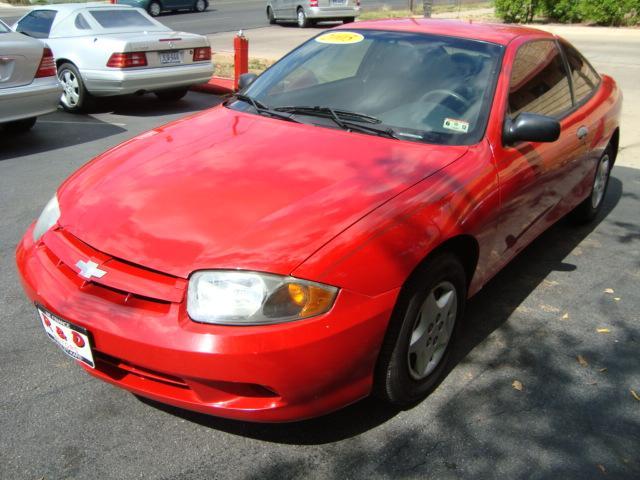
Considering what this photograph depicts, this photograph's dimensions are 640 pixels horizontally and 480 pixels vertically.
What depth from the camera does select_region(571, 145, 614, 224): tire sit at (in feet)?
16.3

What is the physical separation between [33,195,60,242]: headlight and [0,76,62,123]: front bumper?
4.36 metres

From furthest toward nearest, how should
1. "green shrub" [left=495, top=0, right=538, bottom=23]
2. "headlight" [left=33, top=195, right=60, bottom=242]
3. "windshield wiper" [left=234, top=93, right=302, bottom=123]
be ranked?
"green shrub" [left=495, top=0, right=538, bottom=23] < "windshield wiper" [left=234, top=93, right=302, bottom=123] < "headlight" [left=33, top=195, right=60, bottom=242]

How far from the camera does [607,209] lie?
221 inches

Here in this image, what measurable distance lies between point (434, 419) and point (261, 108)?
1.97 metres

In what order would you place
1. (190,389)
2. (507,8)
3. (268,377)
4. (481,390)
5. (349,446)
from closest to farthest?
(268,377) → (190,389) → (349,446) → (481,390) → (507,8)

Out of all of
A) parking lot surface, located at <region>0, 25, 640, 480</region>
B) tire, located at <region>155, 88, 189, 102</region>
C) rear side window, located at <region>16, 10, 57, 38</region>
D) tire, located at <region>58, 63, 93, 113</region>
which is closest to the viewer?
parking lot surface, located at <region>0, 25, 640, 480</region>

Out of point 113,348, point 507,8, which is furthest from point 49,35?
point 507,8

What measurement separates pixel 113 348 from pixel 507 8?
784 inches

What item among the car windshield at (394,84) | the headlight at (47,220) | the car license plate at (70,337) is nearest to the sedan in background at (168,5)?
the car windshield at (394,84)

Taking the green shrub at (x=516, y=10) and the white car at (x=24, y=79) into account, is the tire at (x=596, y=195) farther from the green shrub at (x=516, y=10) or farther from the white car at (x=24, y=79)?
the green shrub at (x=516, y=10)

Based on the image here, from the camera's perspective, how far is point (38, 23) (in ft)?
30.9

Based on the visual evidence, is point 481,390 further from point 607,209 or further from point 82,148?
point 82,148

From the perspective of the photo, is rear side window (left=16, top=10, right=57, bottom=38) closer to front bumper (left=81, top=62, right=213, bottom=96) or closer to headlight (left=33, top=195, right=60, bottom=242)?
front bumper (left=81, top=62, right=213, bottom=96)

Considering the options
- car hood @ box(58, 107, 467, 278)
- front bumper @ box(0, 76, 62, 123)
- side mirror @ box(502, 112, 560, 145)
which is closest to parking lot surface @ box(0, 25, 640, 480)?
car hood @ box(58, 107, 467, 278)
